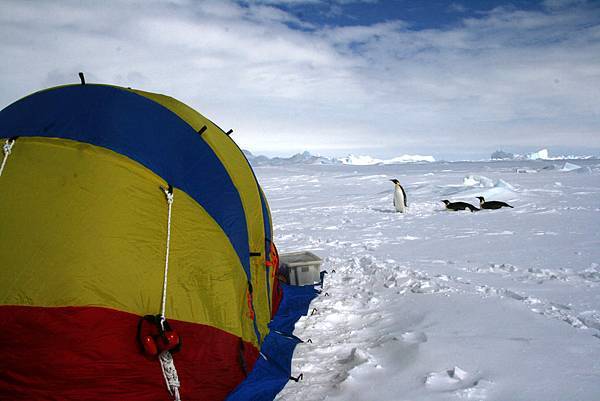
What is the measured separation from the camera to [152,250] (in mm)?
2953

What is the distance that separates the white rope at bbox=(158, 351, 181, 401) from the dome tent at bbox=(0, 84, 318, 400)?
1.9 inches

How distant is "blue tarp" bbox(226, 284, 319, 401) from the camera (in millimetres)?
3186

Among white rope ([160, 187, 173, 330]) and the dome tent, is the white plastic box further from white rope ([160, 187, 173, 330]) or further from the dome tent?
white rope ([160, 187, 173, 330])

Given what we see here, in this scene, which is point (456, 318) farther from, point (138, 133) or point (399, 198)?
point (399, 198)

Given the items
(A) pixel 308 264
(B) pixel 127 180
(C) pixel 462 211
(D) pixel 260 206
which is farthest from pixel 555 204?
(B) pixel 127 180

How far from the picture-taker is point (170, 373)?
2799mm

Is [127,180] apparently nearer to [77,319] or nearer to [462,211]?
[77,319]

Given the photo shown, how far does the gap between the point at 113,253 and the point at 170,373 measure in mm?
927

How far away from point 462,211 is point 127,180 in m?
13.2

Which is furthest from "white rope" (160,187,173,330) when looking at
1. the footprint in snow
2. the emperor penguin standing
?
the emperor penguin standing

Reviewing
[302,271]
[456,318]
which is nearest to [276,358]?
[456,318]

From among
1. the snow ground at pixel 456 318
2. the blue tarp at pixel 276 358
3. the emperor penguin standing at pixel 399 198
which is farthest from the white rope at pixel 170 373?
the emperor penguin standing at pixel 399 198

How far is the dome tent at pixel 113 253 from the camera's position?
2.53 m

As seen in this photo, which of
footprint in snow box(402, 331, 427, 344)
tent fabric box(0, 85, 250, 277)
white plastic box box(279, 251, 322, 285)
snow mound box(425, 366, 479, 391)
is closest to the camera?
snow mound box(425, 366, 479, 391)
